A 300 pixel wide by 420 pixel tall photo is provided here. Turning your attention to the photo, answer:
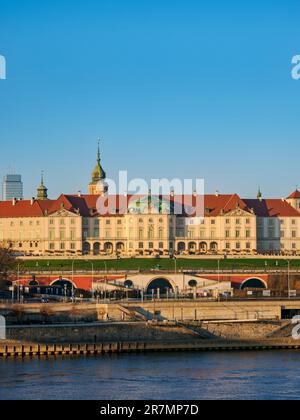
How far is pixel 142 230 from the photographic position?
162 metres

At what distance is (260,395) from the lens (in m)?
66.8

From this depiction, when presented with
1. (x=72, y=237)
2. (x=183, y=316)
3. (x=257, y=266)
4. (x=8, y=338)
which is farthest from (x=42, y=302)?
(x=72, y=237)

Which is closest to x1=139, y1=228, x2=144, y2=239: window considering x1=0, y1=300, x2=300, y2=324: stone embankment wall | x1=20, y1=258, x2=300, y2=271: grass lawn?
x1=20, y1=258, x2=300, y2=271: grass lawn

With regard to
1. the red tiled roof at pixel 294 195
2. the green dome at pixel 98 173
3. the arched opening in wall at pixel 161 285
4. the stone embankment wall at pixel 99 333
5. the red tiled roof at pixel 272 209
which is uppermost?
the green dome at pixel 98 173

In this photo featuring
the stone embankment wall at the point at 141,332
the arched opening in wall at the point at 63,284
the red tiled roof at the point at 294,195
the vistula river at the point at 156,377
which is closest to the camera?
the vistula river at the point at 156,377

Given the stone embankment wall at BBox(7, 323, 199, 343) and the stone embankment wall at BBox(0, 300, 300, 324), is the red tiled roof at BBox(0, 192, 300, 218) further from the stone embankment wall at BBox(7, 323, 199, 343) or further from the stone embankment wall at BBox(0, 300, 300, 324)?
the stone embankment wall at BBox(7, 323, 199, 343)

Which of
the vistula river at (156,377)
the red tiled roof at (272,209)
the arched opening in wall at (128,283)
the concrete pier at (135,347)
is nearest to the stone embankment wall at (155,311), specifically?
the concrete pier at (135,347)

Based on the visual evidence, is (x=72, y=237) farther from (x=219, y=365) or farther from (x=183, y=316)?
(x=219, y=365)

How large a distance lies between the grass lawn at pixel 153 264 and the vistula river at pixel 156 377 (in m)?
55.1

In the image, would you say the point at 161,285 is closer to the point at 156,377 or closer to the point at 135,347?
the point at 135,347

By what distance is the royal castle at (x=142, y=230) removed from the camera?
161 m

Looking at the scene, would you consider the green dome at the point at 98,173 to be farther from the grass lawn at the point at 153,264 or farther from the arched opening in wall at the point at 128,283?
the arched opening in wall at the point at 128,283

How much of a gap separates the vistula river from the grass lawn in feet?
181
